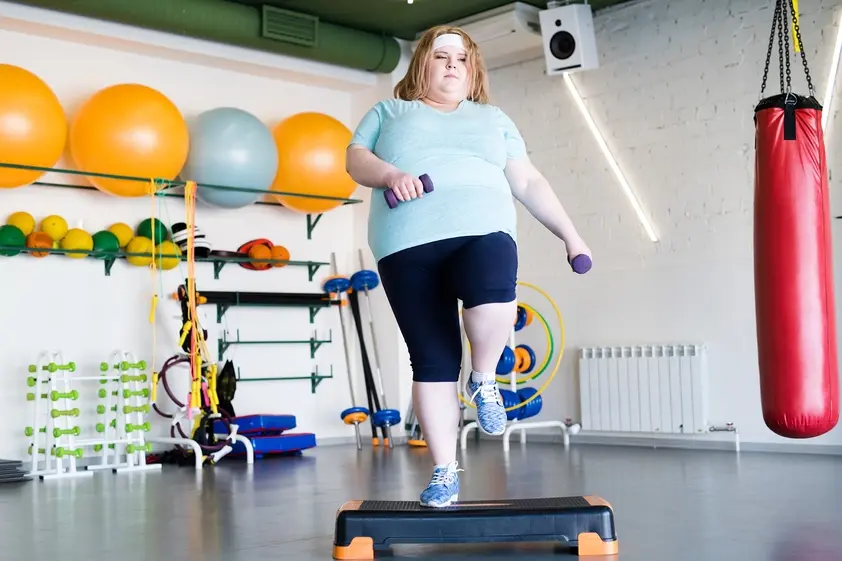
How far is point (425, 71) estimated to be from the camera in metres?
2.95

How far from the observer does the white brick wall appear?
618 cm

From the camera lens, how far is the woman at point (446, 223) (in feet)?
9.16

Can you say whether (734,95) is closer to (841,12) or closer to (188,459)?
(841,12)

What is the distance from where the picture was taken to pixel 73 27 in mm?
6199

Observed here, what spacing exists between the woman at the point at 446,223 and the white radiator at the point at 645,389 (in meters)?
3.65

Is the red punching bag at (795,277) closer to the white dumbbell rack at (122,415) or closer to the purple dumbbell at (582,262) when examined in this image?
the purple dumbbell at (582,262)

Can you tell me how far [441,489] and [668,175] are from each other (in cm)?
416

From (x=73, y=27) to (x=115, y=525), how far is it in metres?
3.64

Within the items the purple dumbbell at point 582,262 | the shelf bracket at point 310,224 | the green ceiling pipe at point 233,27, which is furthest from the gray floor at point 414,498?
the green ceiling pipe at point 233,27

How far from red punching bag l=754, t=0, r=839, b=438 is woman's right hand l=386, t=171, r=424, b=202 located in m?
1.82

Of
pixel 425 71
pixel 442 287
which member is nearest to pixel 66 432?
pixel 442 287

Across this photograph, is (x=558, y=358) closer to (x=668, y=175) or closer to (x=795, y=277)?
(x=668, y=175)

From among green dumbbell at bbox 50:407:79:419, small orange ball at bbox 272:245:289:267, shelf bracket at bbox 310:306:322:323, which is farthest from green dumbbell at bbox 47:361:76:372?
shelf bracket at bbox 310:306:322:323

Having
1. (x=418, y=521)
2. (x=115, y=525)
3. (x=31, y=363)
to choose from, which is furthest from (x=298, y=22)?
(x=418, y=521)
